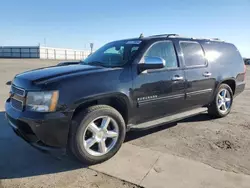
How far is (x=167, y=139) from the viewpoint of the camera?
4496mm

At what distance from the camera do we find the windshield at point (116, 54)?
424 cm

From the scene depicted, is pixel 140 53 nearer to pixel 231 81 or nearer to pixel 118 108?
pixel 118 108

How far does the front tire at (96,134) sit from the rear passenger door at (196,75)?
1.76 metres

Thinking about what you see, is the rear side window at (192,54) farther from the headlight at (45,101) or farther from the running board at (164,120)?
the headlight at (45,101)

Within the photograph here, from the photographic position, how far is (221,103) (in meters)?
5.90

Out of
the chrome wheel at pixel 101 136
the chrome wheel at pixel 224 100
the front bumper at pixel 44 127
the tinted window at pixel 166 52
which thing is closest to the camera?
the front bumper at pixel 44 127

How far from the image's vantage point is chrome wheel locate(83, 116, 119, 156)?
3.54 metres

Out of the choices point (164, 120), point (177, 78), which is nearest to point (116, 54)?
point (177, 78)

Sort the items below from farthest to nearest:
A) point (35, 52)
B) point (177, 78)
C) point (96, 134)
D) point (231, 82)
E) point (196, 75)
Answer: point (35, 52) < point (231, 82) < point (196, 75) < point (177, 78) < point (96, 134)

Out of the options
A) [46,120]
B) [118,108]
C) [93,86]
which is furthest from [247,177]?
[46,120]

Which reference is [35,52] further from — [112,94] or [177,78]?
[112,94]

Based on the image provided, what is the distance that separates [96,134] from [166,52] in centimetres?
204

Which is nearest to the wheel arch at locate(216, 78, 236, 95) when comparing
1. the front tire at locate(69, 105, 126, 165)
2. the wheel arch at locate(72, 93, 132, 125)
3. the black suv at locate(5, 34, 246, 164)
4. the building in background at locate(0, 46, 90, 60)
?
the black suv at locate(5, 34, 246, 164)

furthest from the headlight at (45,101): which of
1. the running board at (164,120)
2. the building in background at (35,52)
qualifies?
the building in background at (35,52)
